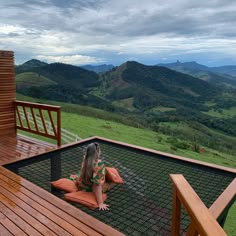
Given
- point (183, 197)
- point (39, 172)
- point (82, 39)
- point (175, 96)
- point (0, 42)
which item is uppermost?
point (82, 39)

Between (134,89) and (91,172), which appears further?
(134,89)

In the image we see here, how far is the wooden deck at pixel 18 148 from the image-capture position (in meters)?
3.73

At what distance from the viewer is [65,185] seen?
2979mm

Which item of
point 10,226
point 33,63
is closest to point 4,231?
point 10,226

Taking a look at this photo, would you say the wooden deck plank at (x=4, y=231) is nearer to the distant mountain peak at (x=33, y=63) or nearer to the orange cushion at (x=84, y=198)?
the orange cushion at (x=84, y=198)

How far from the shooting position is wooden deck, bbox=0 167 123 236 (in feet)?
6.51

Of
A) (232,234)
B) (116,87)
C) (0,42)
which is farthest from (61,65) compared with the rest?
(232,234)

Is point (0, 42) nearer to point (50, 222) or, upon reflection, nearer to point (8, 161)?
point (8, 161)

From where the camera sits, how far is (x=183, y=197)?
1166 millimetres

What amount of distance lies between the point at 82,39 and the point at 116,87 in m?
66.4

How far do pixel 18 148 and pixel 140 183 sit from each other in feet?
7.54

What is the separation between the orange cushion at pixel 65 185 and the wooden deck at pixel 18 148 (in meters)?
0.83

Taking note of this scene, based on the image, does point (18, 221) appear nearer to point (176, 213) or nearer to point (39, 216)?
point (39, 216)

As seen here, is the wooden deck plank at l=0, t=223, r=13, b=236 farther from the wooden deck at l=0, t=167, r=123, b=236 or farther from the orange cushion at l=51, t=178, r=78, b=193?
the orange cushion at l=51, t=178, r=78, b=193
